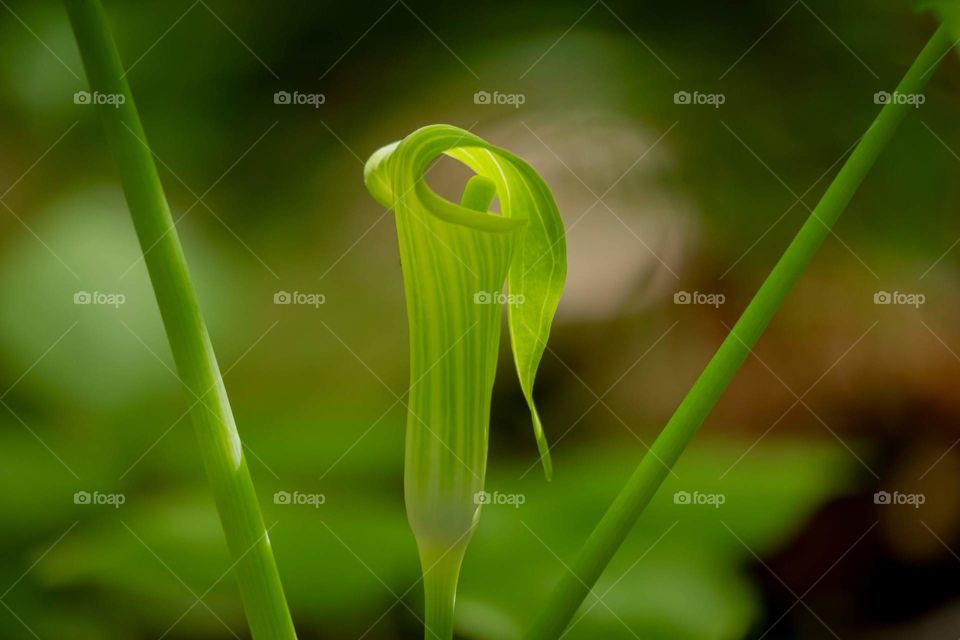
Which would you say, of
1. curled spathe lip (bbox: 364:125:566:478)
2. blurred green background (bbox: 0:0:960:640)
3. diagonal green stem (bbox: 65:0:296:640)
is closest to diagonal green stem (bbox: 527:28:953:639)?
curled spathe lip (bbox: 364:125:566:478)

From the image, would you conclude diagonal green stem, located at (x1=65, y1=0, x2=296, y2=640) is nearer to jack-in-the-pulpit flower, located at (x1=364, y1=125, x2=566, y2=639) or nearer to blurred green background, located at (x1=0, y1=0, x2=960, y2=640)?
jack-in-the-pulpit flower, located at (x1=364, y1=125, x2=566, y2=639)

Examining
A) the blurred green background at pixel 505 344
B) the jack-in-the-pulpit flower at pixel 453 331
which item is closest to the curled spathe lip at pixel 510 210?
the jack-in-the-pulpit flower at pixel 453 331

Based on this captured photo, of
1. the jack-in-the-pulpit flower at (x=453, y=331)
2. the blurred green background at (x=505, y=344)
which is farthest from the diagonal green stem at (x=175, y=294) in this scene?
the blurred green background at (x=505, y=344)

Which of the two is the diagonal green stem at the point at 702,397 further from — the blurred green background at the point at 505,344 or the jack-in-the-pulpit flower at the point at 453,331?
the blurred green background at the point at 505,344

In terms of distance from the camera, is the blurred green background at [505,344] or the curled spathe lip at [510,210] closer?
the curled spathe lip at [510,210]

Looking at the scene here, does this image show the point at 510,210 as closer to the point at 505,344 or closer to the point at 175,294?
the point at 175,294
